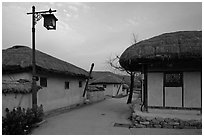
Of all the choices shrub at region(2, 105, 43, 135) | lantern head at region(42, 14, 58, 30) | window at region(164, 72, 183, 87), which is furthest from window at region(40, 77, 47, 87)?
window at region(164, 72, 183, 87)

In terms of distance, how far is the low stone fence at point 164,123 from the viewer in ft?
25.2

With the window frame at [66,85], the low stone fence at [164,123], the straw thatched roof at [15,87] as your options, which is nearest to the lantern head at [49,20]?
the straw thatched roof at [15,87]

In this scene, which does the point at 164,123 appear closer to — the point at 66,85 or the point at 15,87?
the point at 15,87

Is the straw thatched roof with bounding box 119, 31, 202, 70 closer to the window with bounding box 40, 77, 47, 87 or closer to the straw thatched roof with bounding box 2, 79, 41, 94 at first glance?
the straw thatched roof with bounding box 2, 79, 41, 94

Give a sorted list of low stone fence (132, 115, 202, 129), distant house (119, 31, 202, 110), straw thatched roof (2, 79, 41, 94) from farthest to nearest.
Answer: distant house (119, 31, 202, 110), low stone fence (132, 115, 202, 129), straw thatched roof (2, 79, 41, 94)

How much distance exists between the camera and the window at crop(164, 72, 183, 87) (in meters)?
8.66

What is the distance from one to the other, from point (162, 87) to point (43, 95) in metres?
6.06

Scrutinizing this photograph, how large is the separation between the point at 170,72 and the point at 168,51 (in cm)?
113

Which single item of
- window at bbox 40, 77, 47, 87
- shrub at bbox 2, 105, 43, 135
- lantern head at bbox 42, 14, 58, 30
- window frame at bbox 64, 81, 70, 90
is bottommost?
shrub at bbox 2, 105, 43, 135

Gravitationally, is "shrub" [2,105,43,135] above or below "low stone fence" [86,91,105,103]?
above

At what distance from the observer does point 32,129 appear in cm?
723

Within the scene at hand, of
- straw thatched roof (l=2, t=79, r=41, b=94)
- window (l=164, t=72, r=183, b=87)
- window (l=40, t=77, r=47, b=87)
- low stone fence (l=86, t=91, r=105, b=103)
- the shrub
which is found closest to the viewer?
the shrub

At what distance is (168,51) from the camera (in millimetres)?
8062

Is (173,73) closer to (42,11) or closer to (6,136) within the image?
(42,11)
